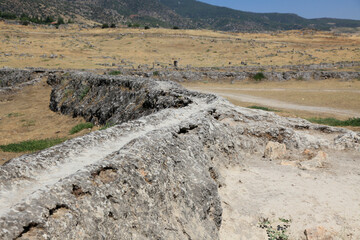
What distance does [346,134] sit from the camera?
12438mm

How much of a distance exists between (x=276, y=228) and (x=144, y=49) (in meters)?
51.8

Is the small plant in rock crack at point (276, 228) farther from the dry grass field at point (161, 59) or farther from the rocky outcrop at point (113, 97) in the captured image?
the dry grass field at point (161, 59)

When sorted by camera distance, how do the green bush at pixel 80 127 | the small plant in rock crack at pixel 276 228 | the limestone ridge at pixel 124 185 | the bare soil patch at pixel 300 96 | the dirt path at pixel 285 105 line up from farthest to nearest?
the bare soil patch at pixel 300 96 < the dirt path at pixel 285 105 < the green bush at pixel 80 127 < the small plant in rock crack at pixel 276 228 < the limestone ridge at pixel 124 185

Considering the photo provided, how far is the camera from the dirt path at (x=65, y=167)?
423 cm

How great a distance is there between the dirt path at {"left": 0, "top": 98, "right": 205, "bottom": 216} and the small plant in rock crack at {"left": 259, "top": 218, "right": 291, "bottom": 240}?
3653 millimetres

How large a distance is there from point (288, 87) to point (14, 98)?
89.0 feet

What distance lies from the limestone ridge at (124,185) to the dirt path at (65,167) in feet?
0.04

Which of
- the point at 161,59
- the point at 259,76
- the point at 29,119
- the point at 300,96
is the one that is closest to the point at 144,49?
the point at 161,59

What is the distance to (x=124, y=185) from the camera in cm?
494

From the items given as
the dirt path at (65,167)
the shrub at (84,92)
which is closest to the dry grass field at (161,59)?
the shrub at (84,92)

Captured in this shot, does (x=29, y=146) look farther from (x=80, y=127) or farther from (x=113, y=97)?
(x=113, y=97)

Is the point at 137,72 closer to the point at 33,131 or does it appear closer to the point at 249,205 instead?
the point at 33,131

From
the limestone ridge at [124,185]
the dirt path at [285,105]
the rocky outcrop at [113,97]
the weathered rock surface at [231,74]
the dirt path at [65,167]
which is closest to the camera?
the limestone ridge at [124,185]

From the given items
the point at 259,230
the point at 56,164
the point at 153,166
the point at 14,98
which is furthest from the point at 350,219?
the point at 14,98
